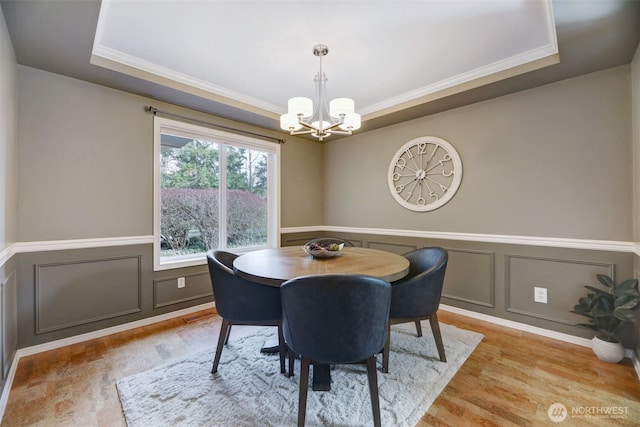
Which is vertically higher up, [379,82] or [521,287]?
[379,82]

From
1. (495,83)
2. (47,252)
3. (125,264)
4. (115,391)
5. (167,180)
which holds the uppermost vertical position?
(495,83)

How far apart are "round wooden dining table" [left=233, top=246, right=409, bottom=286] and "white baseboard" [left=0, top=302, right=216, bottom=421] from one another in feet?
4.64

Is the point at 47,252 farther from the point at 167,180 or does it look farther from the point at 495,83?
the point at 495,83

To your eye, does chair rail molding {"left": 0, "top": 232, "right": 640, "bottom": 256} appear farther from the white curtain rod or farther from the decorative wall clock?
the white curtain rod

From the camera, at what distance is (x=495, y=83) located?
8.14ft

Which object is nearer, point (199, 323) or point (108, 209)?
point (108, 209)

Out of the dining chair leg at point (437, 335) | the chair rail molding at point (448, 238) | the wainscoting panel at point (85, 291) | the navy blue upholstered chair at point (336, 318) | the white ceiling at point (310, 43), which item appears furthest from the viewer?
the wainscoting panel at point (85, 291)

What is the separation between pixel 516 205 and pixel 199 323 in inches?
133

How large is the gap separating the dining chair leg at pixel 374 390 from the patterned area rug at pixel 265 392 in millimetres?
151

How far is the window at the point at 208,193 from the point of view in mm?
2945

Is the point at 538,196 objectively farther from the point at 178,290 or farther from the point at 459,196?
the point at 178,290

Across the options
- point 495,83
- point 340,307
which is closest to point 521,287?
point 495,83

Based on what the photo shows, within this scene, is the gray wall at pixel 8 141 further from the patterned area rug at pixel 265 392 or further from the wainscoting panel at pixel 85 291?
the patterned area rug at pixel 265 392

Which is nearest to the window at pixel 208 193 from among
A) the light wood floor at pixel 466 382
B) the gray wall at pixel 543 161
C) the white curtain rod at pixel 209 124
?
the white curtain rod at pixel 209 124
